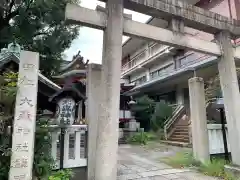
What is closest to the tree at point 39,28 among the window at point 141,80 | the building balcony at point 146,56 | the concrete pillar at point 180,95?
the building balcony at point 146,56

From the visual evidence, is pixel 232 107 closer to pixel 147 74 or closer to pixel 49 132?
pixel 49 132

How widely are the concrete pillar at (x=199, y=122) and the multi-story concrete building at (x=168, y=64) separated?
10.7 ft

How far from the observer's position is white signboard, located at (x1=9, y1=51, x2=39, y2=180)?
3.23 m

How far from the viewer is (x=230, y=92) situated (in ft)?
18.3

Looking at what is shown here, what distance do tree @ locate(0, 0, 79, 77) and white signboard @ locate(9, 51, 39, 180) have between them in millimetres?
7076

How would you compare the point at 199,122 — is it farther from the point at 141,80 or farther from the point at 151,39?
the point at 141,80

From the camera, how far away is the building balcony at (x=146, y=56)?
705 inches

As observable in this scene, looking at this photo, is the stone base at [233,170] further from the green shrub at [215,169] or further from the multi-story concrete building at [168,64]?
the multi-story concrete building at [168,64]

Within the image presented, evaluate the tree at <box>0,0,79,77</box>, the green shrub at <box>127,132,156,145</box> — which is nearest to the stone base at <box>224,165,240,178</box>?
the green shrub at <box>127,132,156,145</box>

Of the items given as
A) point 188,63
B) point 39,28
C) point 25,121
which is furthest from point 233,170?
point 39,28

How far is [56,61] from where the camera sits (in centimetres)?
1194

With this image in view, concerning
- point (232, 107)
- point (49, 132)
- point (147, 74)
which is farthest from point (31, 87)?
point (147, 74)

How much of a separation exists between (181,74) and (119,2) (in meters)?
9.31

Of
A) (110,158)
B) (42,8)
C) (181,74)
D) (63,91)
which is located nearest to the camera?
(110,158)
